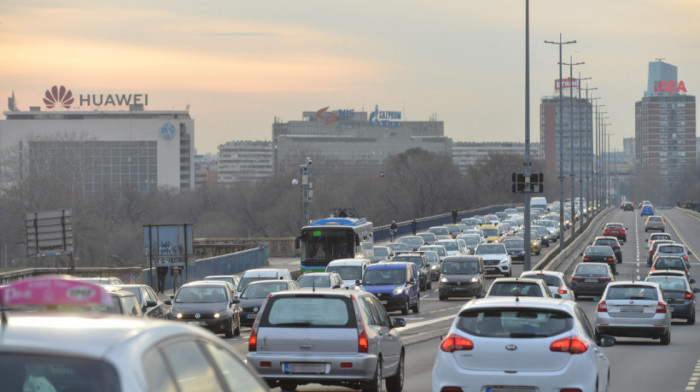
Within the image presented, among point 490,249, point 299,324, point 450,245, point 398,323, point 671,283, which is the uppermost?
point 299,324

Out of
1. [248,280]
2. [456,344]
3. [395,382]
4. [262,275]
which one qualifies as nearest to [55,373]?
[456,344]

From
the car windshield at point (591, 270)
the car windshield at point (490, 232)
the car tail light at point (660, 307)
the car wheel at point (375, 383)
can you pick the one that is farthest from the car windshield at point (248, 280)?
the car windshield at point (490, 232)

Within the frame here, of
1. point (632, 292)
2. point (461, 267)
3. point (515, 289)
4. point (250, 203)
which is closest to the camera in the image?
point (632, 292)

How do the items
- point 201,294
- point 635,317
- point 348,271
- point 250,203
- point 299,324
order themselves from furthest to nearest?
point 250,203 → point 348,271 → point 201,294 → point 635,317 → point 299,324

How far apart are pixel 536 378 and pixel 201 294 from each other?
19534 millimetres

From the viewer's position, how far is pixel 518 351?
12.5 metres

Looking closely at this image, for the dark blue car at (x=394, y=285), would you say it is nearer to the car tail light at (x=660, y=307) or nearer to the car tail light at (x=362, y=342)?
the car tail light at (x=660, y=307)

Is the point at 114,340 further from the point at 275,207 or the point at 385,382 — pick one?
the point at 275,207

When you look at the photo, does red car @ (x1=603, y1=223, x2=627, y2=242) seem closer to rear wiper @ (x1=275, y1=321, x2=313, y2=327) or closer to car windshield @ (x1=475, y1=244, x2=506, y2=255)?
car windshield @ (x1=475, y1=244, x2=506, y2=255)

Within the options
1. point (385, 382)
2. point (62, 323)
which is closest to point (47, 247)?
point (385, 382)

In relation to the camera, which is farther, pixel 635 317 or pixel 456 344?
pixel 635 317

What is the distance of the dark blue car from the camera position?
127 ft

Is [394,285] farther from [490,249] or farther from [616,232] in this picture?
[616,232]

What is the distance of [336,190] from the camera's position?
645 feet
